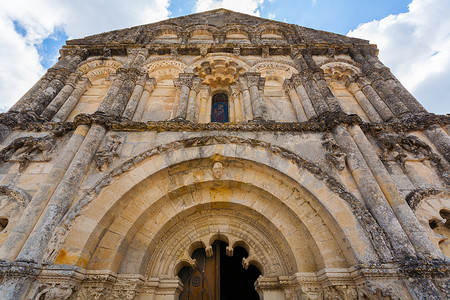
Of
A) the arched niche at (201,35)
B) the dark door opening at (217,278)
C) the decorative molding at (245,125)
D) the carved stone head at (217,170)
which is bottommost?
the dark door opening at (217,278)

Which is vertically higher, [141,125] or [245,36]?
[245,36]

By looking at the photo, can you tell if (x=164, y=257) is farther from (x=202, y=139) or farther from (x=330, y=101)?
(x=330, y=101)

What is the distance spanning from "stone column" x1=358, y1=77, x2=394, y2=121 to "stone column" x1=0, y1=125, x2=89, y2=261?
9.46 meters

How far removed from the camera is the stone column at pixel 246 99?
7.20 metres

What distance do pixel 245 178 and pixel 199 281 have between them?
2929 millimetres

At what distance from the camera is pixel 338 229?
4285 mm

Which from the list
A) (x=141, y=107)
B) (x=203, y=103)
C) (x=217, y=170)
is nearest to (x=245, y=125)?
(x=217, y=170)

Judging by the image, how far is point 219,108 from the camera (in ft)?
28.1

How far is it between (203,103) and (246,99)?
166 cm

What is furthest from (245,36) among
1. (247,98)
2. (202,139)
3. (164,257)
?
(164,257)

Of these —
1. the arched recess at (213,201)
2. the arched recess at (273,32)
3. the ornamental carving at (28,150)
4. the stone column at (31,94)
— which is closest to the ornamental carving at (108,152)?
the arched recess at (213,201)

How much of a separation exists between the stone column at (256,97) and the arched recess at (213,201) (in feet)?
5.81

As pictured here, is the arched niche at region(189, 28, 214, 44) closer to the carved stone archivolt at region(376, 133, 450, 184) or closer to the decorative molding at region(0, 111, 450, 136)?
the decorative molding at region(0, 111, 450, 136)

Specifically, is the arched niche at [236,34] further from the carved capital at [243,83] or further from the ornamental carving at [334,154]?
the ornamental carving at [334,154]
